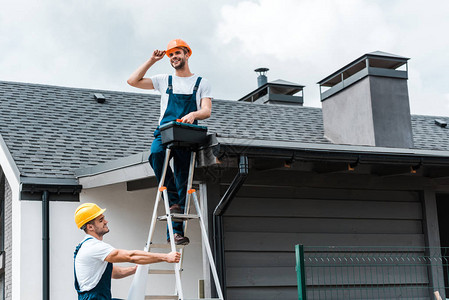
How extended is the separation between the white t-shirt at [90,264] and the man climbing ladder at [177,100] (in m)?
1.34

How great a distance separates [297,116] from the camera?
13906 mm

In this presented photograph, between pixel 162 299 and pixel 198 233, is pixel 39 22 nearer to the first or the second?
pixel 198 233

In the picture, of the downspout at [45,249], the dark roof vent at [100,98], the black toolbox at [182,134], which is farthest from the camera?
the dark roof vent at [100,98]

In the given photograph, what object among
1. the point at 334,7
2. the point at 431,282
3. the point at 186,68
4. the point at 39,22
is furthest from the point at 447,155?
the point at 39,22

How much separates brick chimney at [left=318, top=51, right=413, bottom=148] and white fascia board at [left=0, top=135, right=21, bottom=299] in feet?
19.2

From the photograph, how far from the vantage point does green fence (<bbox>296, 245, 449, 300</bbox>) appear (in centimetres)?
815

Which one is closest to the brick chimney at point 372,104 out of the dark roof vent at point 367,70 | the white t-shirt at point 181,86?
the dark roof vent at point 367,70

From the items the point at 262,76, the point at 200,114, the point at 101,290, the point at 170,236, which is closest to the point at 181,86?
the point at 200,114

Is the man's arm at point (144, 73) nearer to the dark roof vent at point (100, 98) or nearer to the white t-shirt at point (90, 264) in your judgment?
the white t-shirt at point (90, 264)

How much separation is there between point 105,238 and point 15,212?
1282 mm

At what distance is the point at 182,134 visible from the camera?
6266mm

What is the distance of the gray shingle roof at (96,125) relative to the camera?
10.2 m

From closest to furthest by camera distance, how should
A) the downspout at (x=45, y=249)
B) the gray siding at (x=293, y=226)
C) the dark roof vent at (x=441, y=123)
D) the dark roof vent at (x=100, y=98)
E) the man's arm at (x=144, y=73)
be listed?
the man's arm at (x=144, y=73)
the gray siding at (x=293, y=226)
the downspout at (x=45, y=249)
the dark roof vent at (x=100, y=98)
the dark roof vent at (x=441, y=123)

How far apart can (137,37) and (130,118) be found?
425 inches
